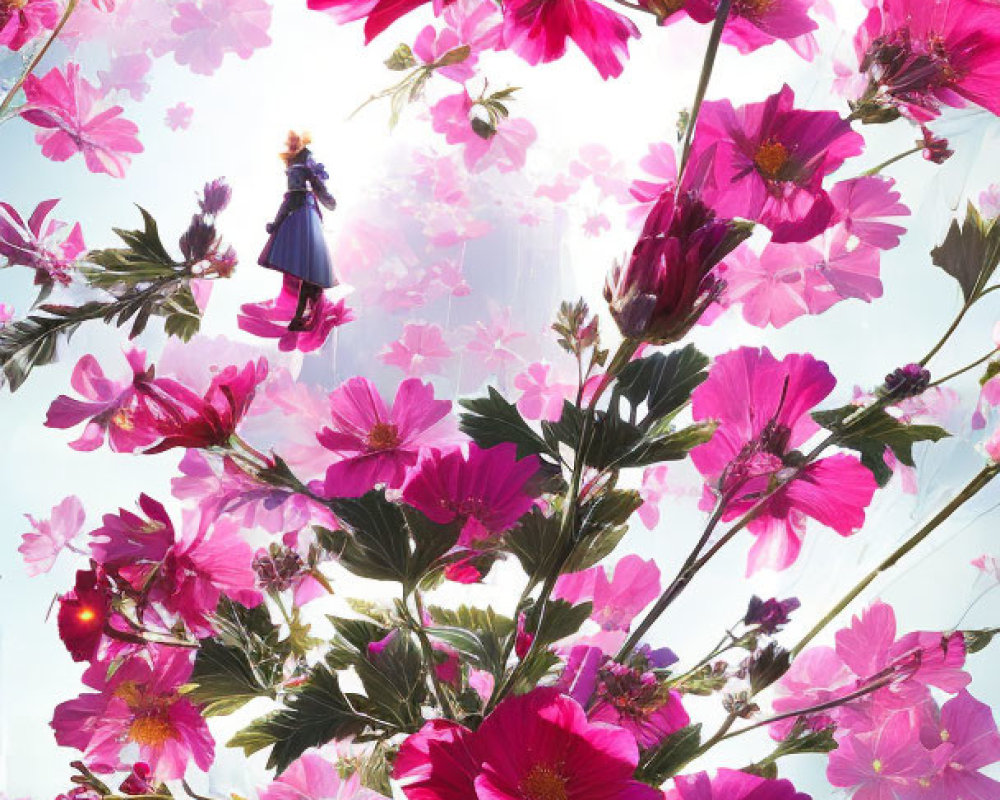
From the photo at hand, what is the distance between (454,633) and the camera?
319mm

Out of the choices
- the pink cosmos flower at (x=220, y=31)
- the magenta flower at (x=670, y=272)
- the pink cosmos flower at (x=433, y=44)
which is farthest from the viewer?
the pink cosmos flower at (x=220, y=31)

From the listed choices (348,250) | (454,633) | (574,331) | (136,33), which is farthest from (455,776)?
(136,33)

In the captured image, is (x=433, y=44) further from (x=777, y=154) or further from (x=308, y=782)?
(x=308, y=782)

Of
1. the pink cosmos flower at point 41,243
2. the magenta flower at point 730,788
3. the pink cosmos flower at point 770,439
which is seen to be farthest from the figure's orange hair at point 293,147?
the magenta flower at point 730,788

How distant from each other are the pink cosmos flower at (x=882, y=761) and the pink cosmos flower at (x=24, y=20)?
600 mm

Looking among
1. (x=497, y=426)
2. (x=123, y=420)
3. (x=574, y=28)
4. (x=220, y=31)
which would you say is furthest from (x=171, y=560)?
(x=220, y=31)

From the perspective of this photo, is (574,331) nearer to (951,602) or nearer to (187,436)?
(187,436)

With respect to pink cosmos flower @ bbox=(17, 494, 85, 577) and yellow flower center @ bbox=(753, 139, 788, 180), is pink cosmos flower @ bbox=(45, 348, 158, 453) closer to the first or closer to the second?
pink cosmos flower @ bbox=(17, 494, 85, 577)

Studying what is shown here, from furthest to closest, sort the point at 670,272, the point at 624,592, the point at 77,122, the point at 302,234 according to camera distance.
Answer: the point at 77,122
the point at 624,592
the point at 302,234
the point at 670,272

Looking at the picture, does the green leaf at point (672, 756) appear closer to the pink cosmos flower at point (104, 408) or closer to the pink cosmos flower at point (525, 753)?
the pink cosmos flower at point (525, 753)

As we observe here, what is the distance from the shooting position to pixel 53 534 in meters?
0.55

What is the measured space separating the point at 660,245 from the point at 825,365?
0.13 meters

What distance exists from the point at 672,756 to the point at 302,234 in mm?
260

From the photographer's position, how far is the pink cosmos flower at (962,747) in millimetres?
435
